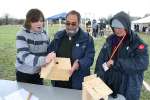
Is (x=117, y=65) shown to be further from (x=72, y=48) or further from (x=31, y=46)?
(x=31, y=46)

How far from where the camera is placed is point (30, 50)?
11.6ft

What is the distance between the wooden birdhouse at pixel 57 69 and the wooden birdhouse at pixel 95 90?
1.49ft

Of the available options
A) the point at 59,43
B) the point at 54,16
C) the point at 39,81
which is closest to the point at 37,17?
the point at 59,43

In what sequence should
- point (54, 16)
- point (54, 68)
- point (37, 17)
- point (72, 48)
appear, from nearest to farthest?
point (54, 68) < point (37, 17) < point (72, 48) < point (54, 16)

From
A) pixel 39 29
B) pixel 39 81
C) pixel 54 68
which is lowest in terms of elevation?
pixel 39 81

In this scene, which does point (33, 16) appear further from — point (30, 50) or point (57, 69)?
point (57, 69)

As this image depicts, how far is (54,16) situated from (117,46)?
24326 mm

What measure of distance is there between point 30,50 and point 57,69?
0.52 m

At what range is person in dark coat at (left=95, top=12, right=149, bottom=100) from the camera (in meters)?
3.21

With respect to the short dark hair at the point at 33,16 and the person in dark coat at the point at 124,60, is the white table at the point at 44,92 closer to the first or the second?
the person in dark coat at the point at 124,60

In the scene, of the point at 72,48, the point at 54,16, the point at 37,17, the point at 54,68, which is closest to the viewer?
the point at 54,68

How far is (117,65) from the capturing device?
3227mm

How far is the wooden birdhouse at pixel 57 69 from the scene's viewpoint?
3139mm

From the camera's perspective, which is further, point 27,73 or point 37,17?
point 27,73
